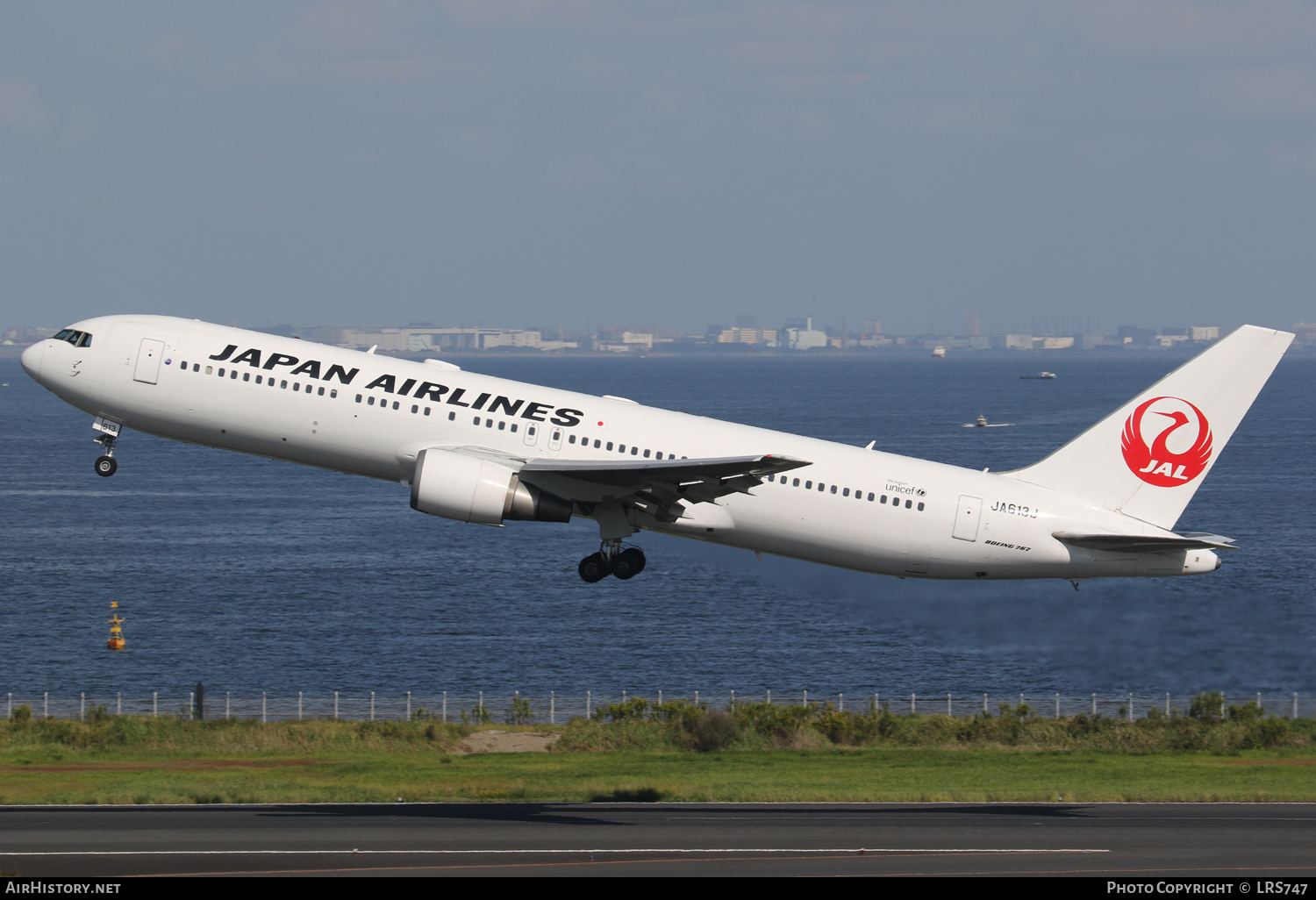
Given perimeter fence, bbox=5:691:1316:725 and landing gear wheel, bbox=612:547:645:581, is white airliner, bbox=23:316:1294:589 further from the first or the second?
perimeter fence, bbox=5:691:1316:725

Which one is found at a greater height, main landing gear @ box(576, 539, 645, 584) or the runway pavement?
main landing gear @ box(576, 539, 645, 584)

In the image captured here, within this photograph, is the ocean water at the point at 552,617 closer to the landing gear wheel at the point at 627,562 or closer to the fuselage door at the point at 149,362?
the landing gear wheel at the point at 627,562

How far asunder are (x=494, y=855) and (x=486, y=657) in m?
57.0

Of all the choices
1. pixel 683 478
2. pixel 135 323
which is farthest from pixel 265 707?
pixel 683 478

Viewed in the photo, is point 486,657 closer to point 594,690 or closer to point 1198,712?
point 594,690

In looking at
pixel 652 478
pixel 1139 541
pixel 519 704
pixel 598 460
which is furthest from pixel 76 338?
pixel 519 704

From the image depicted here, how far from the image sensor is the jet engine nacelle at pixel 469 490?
116 feet

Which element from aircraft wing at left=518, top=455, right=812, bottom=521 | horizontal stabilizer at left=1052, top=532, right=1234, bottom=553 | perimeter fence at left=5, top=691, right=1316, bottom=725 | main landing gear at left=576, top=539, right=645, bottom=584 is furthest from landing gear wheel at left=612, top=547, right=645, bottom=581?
perimeter fence at left=5, top=691, right=1316, bottom=725

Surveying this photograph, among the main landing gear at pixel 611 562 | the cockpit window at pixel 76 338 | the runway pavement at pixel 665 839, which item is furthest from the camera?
the main landing gear at pixel 611 562

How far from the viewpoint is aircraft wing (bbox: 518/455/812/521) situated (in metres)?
34.6

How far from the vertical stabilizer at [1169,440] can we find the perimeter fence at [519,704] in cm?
3351

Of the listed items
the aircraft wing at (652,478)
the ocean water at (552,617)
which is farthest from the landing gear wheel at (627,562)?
the ocean water at (552,617)

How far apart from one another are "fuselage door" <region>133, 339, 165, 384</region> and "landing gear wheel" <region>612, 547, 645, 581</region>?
14114 millimetres

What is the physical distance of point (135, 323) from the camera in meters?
38.6
